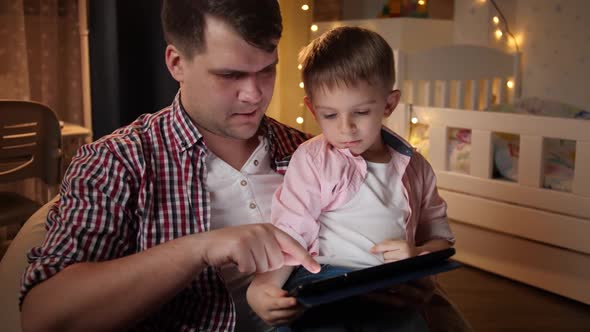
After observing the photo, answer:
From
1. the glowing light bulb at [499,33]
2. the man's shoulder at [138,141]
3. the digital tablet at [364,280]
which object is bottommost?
the digital tablet at [364,280]

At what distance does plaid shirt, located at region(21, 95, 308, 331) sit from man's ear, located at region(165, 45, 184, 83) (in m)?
0.07

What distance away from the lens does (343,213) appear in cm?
128

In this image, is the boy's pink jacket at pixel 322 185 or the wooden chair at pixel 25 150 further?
the wooden chair at pixel 25 150

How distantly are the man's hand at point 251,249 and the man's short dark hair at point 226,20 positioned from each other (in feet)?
1.35

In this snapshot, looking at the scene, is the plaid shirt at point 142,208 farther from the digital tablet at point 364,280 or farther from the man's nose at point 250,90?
the digital tablet at point 364,280

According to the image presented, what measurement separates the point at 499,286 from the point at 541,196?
1.52ft

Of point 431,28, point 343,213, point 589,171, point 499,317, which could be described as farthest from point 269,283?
point 431,28

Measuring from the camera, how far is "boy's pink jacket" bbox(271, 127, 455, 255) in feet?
4.07

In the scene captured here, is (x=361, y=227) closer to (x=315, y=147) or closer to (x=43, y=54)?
(x=315, y=147)

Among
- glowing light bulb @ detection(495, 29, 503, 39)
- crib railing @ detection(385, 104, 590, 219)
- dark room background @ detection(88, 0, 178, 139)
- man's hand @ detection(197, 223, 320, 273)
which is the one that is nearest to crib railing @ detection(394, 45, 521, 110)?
crib railing @ detection(385, 104, 590, 219)

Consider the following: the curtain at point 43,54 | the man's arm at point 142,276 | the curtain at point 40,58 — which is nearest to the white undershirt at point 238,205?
the man's arm at point 142,276

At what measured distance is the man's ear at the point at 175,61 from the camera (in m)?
1.28

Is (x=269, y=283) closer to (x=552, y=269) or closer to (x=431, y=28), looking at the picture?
(x=552, y=269)

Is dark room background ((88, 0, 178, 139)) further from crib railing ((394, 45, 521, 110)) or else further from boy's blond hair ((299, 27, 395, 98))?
boy's blond hair ((299, 27, 395, 98))
